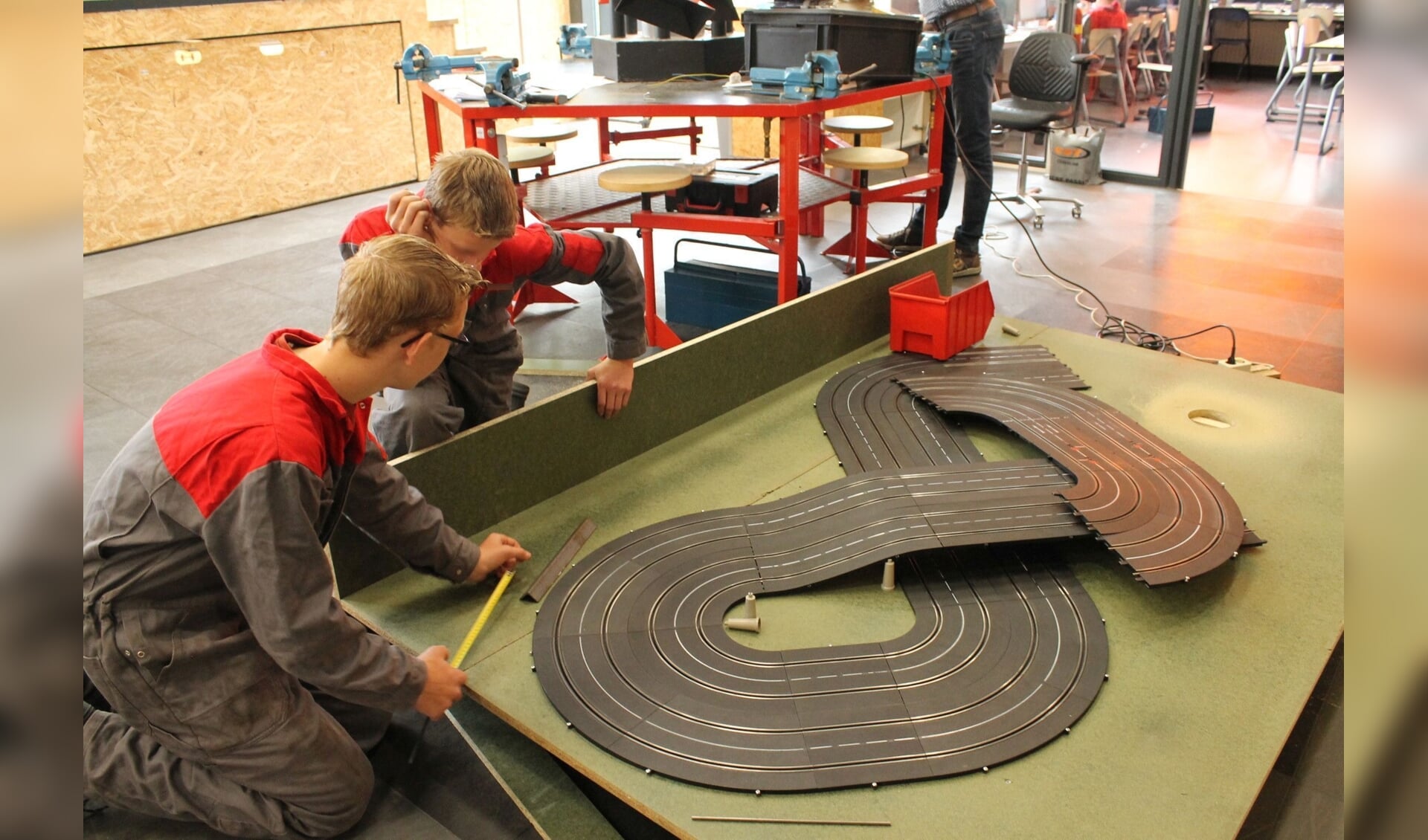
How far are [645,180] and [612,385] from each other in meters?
1.87

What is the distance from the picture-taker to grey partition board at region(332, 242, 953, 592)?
6.63ft

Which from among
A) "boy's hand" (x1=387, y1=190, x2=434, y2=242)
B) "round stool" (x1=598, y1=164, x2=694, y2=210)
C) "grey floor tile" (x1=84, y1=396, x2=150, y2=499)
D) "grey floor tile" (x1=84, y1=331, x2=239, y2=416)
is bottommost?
"grey floor tile" (x1=84, y1=396, x2=150, y2=499)

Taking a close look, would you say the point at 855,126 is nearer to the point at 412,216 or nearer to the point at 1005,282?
the point at 1005,282

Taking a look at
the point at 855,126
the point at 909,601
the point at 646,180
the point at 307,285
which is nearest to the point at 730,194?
the point at 646,180

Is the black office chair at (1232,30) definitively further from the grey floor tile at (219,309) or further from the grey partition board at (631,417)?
the grey floor tile at (219,309)

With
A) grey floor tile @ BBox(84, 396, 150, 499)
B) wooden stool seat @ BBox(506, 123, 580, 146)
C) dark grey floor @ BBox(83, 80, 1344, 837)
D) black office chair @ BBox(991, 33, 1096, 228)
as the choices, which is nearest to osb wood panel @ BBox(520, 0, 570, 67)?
dark grey floor @ BBox(83, 80, 1344, 837)

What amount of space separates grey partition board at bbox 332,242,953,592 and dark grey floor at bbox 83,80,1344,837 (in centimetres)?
144

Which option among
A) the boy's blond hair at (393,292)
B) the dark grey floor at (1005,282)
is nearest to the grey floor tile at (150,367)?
the dark grey floor at (1005,282)

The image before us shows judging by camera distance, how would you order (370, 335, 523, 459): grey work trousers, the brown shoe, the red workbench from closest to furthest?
(370, 335, 523, 459): grey work trousers < the red workbench < the brown shoe

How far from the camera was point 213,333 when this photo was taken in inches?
178

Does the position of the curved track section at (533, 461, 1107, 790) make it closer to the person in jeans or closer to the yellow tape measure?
the yellow tape measure

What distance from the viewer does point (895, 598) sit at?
1.93 m

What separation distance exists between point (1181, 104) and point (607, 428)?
225 inches

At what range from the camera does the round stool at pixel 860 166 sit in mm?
4422
